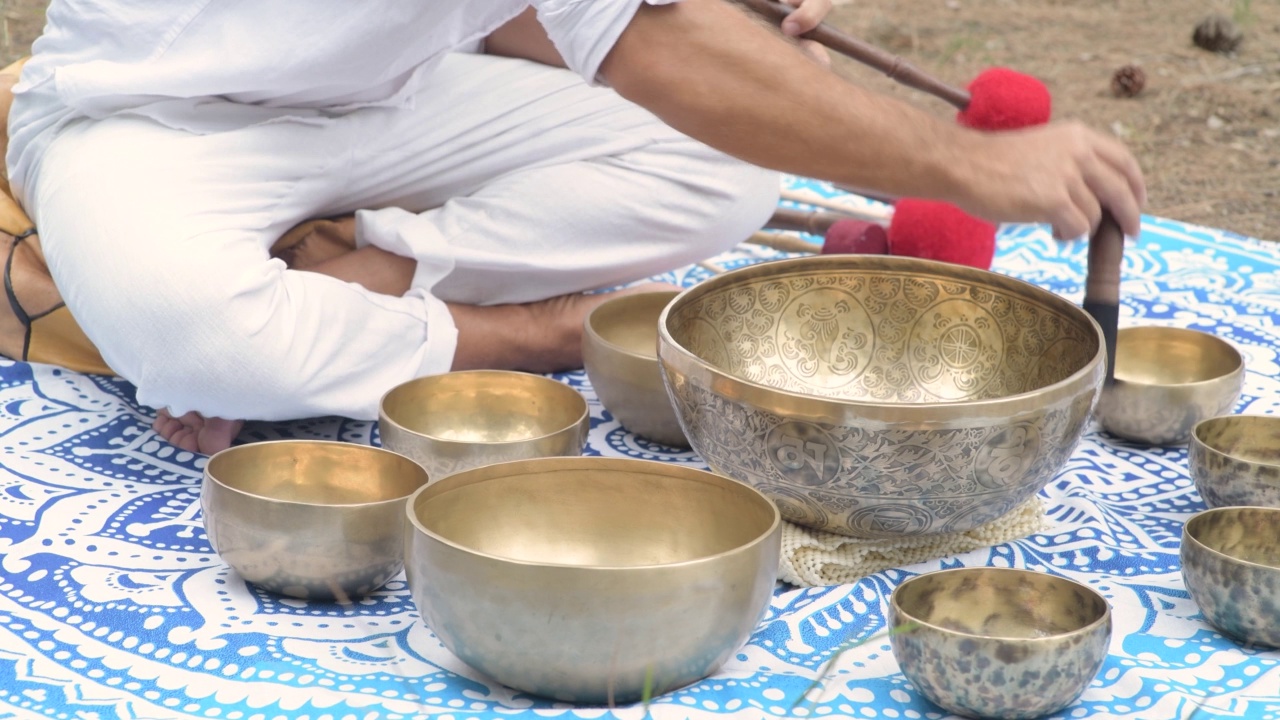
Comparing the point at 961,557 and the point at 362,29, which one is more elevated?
the point at 362,29

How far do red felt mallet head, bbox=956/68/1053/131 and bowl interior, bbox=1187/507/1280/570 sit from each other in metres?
0.90

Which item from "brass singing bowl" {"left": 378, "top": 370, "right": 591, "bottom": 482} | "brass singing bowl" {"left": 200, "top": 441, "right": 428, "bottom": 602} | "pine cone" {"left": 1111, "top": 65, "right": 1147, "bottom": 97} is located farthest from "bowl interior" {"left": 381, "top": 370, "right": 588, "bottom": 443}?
"pine cone" {"left": 1111, "top": 65, "right": 1147, "bottom": 97}

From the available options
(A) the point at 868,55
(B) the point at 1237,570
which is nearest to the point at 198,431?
(A) the point at 868,55

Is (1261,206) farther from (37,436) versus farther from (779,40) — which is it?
(37,436)

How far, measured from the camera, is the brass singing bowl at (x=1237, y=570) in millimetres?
1247

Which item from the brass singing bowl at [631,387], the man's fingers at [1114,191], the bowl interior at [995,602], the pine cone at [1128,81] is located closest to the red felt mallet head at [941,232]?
the brass singing bowl at [631,387]

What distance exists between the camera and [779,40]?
4.65ft

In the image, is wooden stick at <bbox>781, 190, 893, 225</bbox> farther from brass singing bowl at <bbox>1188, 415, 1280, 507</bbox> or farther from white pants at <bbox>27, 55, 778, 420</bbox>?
brass singing bowl at <bbox>1188, 415, 1280, 507</bbox>

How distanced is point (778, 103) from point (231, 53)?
2.53ft

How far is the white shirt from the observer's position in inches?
67.9

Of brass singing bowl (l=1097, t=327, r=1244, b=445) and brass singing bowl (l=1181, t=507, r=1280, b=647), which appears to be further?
brass singing bowl (l=1097, t=327, r=1244, b=445)

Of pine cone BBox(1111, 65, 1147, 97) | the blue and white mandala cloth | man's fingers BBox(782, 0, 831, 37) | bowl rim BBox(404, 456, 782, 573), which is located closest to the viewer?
bowl rim BBox(404, 456, 782, 573)

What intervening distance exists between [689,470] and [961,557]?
0.38 metres

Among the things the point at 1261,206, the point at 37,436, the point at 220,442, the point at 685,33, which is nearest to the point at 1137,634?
the point at 685,33
